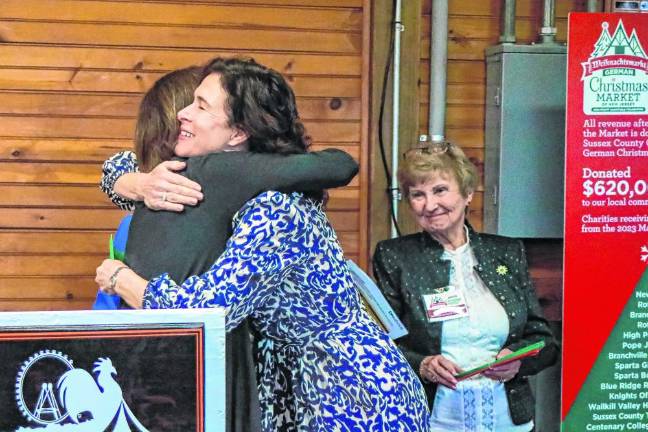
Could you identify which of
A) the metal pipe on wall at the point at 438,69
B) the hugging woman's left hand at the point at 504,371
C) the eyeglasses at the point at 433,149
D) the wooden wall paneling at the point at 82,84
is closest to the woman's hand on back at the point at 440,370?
the hugging woman's left hand at the point at 504,371

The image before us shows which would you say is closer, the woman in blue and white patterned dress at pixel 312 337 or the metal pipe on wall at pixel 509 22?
the woman in blue and white patterned dress at pixel 312 337

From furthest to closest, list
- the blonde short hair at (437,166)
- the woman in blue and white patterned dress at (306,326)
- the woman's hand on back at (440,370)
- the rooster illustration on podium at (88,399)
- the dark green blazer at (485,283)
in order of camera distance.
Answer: the blonde short hair at (437,166) < the dark green blazer at (485,283) < the woman's hand on back at (440,370) < the woman in blue and white patterned dress at (306,326) < the rooster illustration on podium at (88,399)

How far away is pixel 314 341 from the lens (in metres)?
2.18

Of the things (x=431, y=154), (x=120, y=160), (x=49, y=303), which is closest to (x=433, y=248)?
(x=431, y=154)

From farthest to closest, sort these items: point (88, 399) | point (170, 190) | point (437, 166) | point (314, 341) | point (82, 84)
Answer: point (82, 84), point (437, 166), point (314, 341), point (170, 190), point (88, 399)

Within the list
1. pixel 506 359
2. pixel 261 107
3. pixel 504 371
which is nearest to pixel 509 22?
pixel 504 371

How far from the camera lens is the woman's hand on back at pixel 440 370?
3080 mm

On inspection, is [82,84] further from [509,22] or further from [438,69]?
[509,22]

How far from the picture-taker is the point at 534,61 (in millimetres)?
4012

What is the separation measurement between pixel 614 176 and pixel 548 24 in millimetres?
714

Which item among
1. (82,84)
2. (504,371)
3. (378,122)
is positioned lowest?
(504,371)

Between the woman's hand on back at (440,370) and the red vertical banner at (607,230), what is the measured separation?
0.78m

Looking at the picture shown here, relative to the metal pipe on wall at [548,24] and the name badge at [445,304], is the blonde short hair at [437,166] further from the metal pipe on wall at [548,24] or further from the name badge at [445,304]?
the metal pipe on wall at [548,24]

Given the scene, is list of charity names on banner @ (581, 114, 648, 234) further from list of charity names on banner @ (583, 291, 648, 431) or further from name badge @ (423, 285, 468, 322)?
name badge @ (423, 285, 468, 322)
